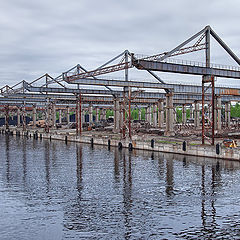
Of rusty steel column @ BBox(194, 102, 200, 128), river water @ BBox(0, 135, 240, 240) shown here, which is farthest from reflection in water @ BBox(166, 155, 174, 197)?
rusty steel column @ BBox(194, 102, 200, 128)

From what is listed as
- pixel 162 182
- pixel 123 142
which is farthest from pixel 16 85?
pixel 162 182

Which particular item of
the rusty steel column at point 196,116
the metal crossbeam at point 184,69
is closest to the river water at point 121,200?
the metal crossbeam at point 184,69

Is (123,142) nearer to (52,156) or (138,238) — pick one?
(52,156)

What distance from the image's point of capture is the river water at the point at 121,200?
1811cm

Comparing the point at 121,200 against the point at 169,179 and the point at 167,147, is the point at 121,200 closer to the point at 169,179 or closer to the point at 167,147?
the point at 169,179

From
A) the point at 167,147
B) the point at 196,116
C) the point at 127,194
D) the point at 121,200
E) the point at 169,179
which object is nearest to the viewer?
the point at 121,200

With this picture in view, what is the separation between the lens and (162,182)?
1180 inches

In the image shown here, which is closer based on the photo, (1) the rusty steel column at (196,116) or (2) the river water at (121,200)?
(2) the river water at (121,200)

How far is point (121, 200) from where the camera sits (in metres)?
23.9

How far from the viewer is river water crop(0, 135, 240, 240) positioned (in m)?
18.1

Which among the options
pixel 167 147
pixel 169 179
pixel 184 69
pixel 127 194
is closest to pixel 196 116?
pixel 167 147

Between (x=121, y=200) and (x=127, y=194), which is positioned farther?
(x=127, y=194)

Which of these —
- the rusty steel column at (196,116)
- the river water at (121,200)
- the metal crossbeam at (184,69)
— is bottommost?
the river water at (121,200)

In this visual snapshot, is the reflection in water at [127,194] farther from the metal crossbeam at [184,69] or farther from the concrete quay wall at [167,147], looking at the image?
the metal crossbeam at [184,69]
